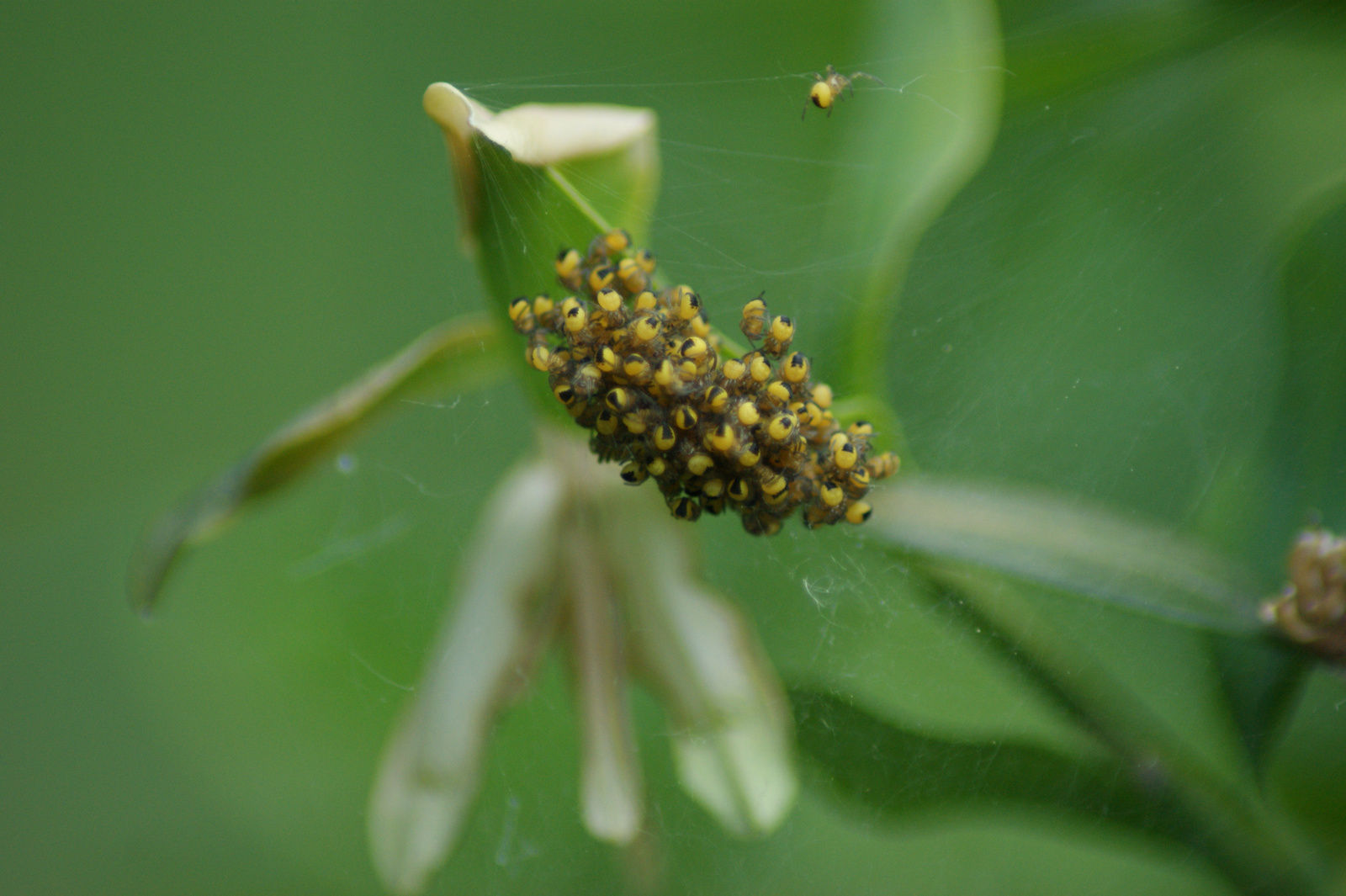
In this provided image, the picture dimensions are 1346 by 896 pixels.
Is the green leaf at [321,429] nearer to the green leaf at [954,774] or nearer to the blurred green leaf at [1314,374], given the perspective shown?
the green leaf at [954,774]

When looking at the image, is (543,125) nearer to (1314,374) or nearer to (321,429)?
(321,429)

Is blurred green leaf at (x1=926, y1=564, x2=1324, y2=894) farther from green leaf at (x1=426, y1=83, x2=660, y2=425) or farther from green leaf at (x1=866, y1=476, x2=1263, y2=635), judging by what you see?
green leaf at (x1=426, y1=83, x2=660, y2=425)

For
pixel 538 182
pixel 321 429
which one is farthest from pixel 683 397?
pixel 321 429

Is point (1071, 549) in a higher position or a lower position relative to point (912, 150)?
lower

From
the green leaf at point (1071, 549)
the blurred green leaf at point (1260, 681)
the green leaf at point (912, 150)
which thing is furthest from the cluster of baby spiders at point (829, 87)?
the blurred green leaf at point (1260, 681)

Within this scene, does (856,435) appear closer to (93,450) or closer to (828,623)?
(828,623)

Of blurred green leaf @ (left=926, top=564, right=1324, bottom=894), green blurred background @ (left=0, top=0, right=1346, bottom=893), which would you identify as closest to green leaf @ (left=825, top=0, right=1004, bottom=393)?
green blurred background @ (left=0, top=0, right=1346, bottom=893)
